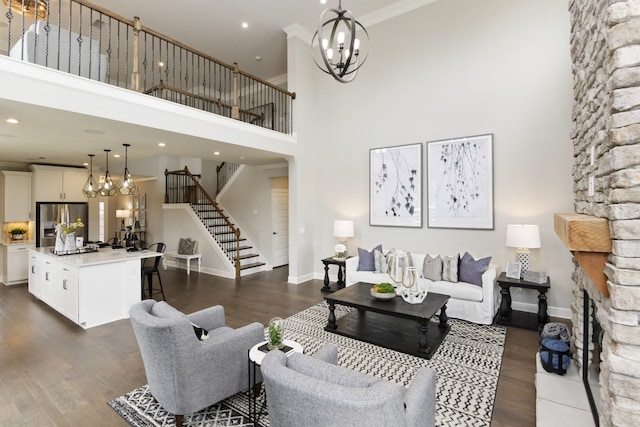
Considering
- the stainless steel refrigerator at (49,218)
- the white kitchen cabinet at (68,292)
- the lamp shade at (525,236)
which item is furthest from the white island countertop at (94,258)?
the lamp shade at (525,236)

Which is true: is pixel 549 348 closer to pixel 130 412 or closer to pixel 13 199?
pixel 130 412

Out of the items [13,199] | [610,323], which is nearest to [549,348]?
[610,323]

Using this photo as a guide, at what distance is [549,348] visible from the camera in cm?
279

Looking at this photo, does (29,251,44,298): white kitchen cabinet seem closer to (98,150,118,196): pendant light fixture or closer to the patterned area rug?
(98,150,118,196): pendant light fixture

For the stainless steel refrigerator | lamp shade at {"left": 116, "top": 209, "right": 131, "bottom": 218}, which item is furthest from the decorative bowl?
lamp shade at {"left": 116, "top": 209, "right": 131, "bottom": 218}

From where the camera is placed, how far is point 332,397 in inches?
54.3

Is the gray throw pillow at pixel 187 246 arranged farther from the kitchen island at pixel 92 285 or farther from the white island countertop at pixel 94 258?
the kitchen island at pixel 92 285

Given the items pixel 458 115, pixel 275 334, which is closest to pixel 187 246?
pixel 275 334

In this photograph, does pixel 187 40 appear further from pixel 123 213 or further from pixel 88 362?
pixel 88 362

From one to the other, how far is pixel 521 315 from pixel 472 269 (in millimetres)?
995

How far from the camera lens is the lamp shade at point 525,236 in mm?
4336

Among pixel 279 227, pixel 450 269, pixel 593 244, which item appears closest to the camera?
pixel 593 244

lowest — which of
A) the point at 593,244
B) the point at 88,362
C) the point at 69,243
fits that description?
the point at 88,362

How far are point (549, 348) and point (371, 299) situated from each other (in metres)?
1.88
